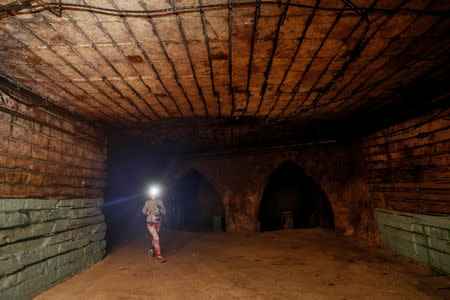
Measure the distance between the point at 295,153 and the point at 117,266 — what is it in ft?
21.2

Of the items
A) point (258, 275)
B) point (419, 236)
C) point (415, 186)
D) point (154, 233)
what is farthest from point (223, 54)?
point (419, 236)

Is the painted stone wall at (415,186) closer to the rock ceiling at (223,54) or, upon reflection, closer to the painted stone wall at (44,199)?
the rock ceiling at (223,54)

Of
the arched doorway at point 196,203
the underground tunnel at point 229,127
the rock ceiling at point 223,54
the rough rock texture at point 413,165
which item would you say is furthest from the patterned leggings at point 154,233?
the rough rock texture at point 413,165

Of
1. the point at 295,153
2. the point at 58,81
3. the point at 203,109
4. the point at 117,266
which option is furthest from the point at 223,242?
the point at 58,81

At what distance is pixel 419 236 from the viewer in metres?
4.78

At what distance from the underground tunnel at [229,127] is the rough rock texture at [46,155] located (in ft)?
0.08

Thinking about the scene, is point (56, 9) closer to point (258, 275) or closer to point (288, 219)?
point (258, 275)

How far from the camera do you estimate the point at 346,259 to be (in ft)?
17.1

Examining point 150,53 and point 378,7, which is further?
point 150,53

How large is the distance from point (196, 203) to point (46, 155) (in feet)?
27.5

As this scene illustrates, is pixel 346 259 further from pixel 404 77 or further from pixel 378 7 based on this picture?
pixel 378 7

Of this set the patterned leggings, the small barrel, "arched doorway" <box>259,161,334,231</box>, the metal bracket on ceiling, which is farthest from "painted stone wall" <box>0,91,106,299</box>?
"arched doorway" <box>259,161,334,231</box>

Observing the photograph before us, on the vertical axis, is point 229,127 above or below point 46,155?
above

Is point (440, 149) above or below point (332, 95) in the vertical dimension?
below
